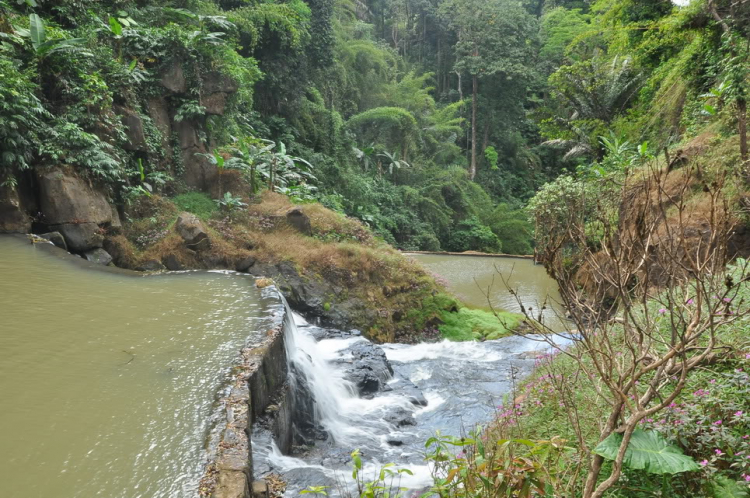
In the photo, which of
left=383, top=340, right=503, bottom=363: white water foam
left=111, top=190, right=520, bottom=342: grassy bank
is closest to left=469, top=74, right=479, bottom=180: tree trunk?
left=111, top=190, right=520, bottom=342: grassy bank

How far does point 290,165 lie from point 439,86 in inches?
978

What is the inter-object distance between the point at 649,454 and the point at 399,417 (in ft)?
13.1

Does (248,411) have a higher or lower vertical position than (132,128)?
lower

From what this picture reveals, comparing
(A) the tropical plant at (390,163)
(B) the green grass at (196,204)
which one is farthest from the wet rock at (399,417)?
(A) the tropical plant at (390,163)

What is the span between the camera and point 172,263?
9344 mm

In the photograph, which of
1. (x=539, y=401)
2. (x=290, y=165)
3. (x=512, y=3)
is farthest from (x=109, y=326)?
(x=512, y=3)

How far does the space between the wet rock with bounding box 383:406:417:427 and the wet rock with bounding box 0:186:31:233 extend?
22.9ft

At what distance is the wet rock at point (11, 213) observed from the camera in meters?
8.05

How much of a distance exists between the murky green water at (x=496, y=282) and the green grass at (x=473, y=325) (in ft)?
1.97

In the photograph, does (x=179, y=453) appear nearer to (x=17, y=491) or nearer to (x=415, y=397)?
(x=17, y=491)

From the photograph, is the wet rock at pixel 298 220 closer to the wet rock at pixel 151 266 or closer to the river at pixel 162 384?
the river at pixel 162 384

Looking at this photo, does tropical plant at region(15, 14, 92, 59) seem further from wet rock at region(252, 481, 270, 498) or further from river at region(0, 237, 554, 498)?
wet rock at region(252, 481, 270, 498)

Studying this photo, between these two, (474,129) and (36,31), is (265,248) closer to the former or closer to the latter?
(36,31)

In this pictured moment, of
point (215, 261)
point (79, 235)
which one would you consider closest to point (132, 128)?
point (79, 235)
